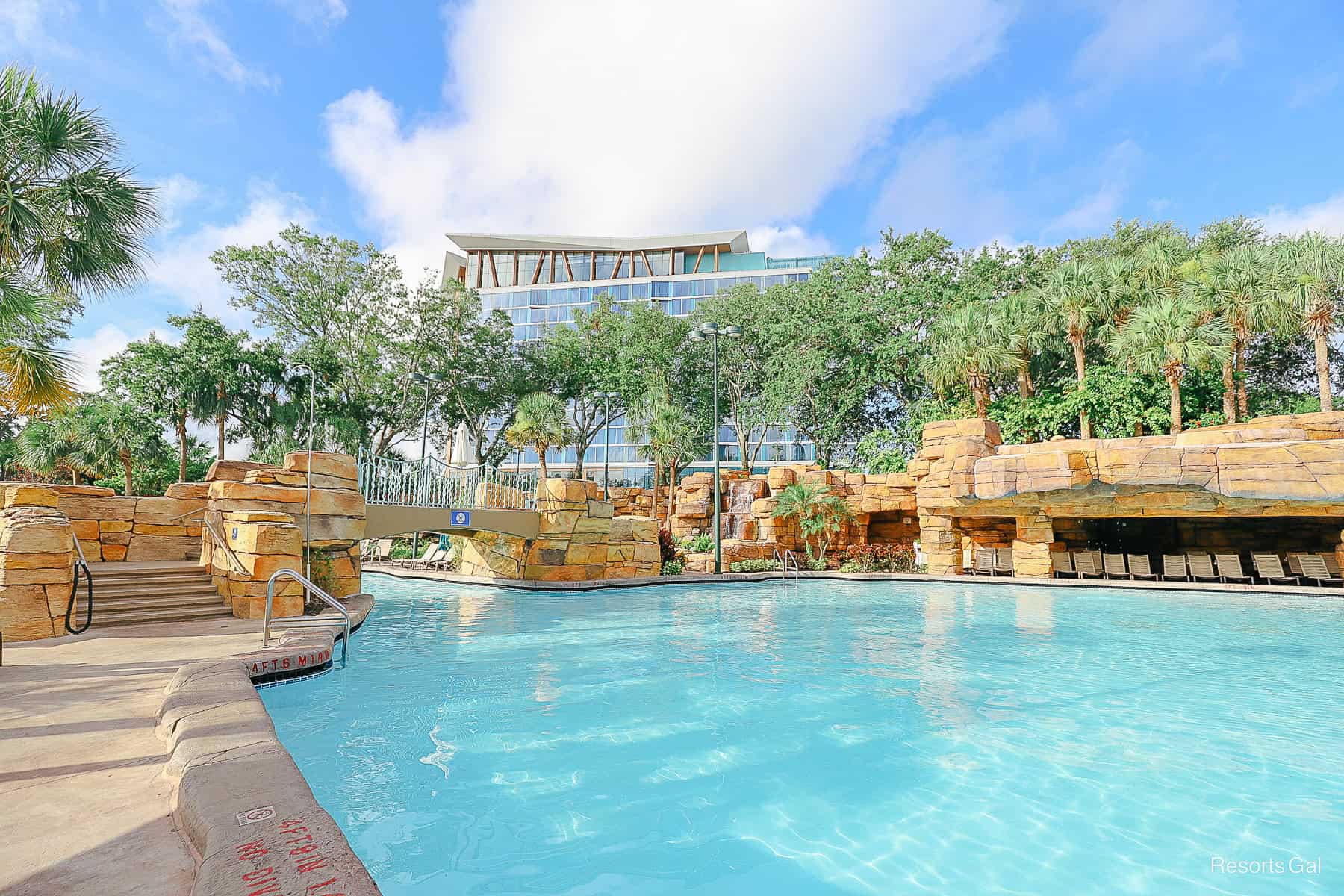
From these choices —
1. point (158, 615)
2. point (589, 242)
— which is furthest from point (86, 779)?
point (589, 242)

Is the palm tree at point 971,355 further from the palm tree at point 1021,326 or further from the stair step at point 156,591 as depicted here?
the stair step at point 156,591

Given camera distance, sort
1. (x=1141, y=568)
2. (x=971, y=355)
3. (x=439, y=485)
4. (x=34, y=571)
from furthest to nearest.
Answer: (x=971, y=355)
(x=1141, y=568)
(x=439, y=485)
(x=34, y=571)

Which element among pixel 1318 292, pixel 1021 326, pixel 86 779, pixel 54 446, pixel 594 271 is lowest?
pixel 86 779

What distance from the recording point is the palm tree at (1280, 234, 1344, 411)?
1845 cm

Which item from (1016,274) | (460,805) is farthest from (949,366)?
(460,805)

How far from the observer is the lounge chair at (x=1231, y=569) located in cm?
1680

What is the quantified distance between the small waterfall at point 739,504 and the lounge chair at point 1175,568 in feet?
39.8

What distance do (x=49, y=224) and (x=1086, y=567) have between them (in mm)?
23876

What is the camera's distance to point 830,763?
4.82 meters

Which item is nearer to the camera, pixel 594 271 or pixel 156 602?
pixel 156 602

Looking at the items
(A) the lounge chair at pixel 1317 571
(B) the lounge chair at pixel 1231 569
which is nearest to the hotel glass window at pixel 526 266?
(B) the lounge chair at pixel 1231 569

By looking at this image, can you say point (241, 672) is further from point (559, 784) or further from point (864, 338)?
point (864, 338)

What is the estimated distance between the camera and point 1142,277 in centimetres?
2309

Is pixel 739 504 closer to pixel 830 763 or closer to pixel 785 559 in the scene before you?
pixel 785 559
